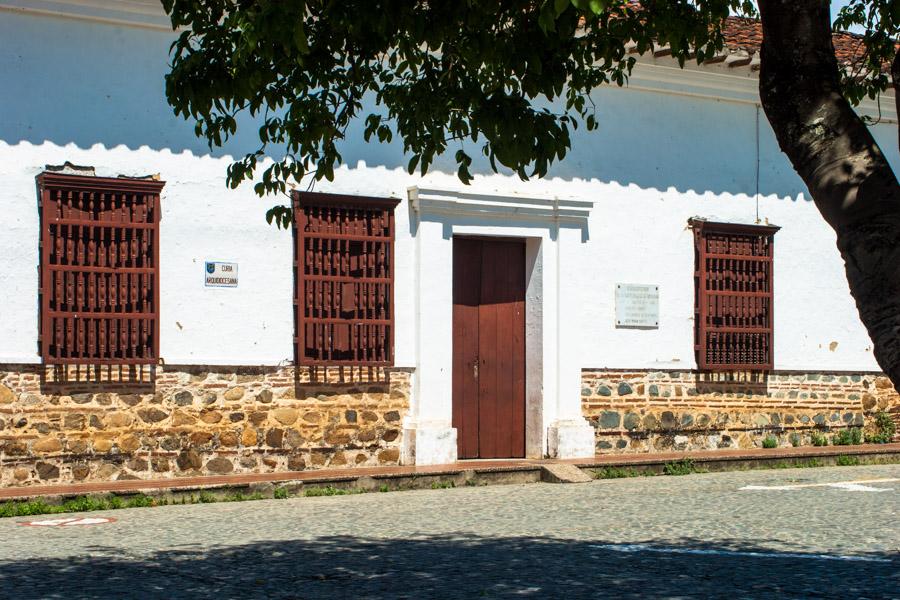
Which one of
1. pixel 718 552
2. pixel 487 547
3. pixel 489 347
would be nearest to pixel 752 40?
pixel 489 347

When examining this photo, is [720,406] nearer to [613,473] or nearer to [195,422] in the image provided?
[613,473]

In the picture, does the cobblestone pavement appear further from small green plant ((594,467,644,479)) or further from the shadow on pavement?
small green plant ((594,467,644,479))

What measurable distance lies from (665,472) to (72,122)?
663 centimetres

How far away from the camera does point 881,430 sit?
16.3 m

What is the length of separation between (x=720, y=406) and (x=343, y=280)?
4877 mm

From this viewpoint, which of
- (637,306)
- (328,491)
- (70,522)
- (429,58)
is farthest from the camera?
(637,306)

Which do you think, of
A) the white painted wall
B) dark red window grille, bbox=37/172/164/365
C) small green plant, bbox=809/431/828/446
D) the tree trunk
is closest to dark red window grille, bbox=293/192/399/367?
the white painted wall

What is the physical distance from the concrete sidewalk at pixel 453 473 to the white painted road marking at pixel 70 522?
2.17 ft

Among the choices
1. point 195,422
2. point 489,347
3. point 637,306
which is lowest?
point 195,422

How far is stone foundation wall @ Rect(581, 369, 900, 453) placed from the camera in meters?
14.6

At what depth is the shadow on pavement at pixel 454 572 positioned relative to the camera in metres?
6.68

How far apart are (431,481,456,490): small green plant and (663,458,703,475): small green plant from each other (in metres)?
2.42

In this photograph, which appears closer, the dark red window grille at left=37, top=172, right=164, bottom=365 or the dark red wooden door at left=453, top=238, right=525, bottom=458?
the dark red window grille at left=37, top=172, right=164, bottom=365

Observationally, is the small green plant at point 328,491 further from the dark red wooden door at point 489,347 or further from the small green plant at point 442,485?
the dark red wooden door at point 489,347
